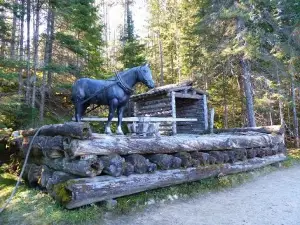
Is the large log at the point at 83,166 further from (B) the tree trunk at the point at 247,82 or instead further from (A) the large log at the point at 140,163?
(B) the tree trunk at the point at 247,82

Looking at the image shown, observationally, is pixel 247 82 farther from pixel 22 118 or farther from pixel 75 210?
pixel 75 210

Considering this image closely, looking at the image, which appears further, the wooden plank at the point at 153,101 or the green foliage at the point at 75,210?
the wooden plank at the point at 153,101

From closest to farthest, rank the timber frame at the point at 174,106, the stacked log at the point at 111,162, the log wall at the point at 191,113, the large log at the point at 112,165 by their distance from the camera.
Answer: the stacked log at the point at 111,162 → the large log at the point at 112,165 → the timber frame at the point at 174,106 → the log wall at the point at 191,113

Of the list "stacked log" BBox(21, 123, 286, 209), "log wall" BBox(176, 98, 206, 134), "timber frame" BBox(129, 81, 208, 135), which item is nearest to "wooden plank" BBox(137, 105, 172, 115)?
"timber frame" BBox(129, 81, 208, 135)

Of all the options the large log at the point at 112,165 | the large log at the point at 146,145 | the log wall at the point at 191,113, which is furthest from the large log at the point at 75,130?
→ the log wall at the point at 191,113

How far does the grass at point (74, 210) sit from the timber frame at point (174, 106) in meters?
4.81

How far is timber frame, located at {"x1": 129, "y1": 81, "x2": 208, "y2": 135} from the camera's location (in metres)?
11.2

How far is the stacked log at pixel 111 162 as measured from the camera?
451 cm

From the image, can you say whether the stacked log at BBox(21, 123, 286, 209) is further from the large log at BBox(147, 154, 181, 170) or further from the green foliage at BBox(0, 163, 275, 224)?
the green foliage at BBox(0, 163, 275, 224)

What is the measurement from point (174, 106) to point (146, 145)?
5866 millimetres

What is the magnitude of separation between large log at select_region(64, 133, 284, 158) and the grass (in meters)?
0.84

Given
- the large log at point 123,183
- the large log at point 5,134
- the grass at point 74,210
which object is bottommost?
the grass at point 74,210

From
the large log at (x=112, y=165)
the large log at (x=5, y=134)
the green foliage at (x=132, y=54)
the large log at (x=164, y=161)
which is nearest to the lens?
the large log at (x=112, y=165)

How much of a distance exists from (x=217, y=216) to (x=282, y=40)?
10.7 meters
